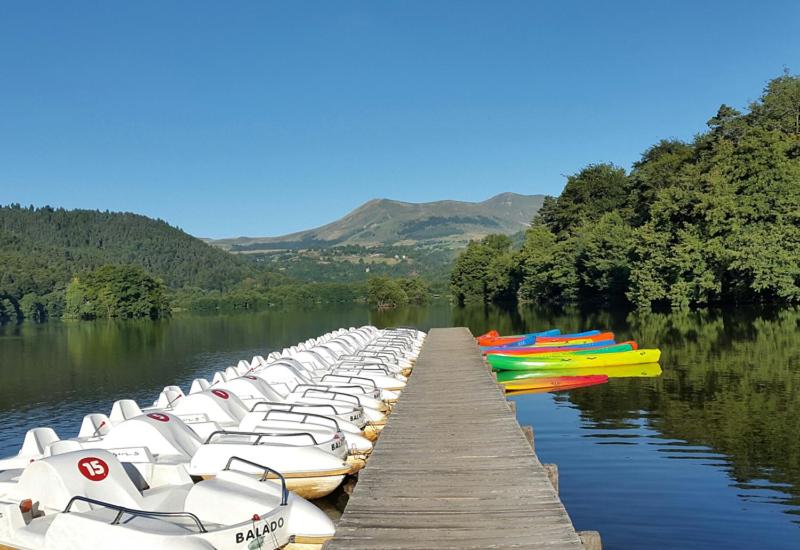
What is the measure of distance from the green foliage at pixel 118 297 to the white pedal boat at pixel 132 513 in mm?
129365

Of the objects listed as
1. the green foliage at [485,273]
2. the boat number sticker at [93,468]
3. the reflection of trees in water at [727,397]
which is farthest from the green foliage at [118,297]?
the boat number sticker at [93,468]

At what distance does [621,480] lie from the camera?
14664mm

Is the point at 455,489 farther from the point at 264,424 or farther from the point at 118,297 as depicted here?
the point at 118,297

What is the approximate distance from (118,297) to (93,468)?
13127 centimetres

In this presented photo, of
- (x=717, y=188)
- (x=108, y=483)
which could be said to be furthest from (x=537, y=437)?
(x=717, y=188)

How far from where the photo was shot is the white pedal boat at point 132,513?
8844 mm

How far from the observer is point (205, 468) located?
1333 centimetres

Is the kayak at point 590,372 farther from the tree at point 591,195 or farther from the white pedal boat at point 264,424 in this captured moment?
the tree at point 591,195

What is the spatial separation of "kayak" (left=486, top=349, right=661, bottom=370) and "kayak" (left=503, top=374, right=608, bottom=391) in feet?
8.43

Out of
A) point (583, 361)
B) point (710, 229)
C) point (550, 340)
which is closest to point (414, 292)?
point (710, 229)

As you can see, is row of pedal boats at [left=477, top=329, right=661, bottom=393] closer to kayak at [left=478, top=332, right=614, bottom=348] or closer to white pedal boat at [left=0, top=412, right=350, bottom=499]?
kayak at [left=478, top=332, right=614, bottom=348]

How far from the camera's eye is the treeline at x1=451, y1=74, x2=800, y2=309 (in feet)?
178

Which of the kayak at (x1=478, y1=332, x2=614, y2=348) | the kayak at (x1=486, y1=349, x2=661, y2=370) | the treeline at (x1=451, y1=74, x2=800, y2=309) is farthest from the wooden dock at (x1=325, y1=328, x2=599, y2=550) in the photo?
the treeline at (x1=451, y1=74, x2=800, y2=309)

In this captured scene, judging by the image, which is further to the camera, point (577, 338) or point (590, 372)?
point (577, 338)
